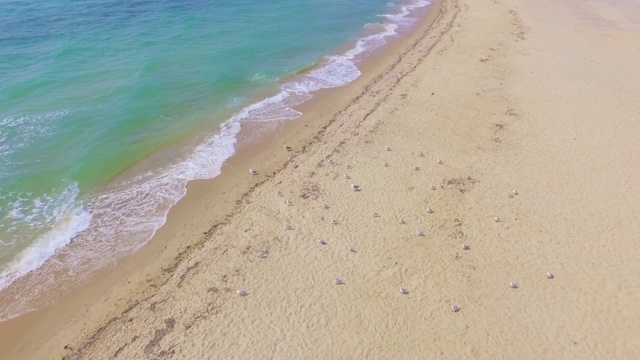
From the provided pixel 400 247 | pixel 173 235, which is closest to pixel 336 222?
pixel 400 247

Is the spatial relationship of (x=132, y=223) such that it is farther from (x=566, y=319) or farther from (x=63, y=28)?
(x=63, y=28)

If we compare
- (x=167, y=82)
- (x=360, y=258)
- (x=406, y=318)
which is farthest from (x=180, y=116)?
(x=406, y=318)

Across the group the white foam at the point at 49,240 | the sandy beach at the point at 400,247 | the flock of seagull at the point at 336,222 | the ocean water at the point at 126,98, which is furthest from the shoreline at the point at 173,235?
the white foam at the point at 49,240

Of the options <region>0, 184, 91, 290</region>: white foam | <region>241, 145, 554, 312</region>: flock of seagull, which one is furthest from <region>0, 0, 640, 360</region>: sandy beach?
<region>0, 184, 91, 290</region>: white foam

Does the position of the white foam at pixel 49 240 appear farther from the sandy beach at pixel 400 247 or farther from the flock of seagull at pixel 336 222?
the flock of seagull at pixel 336 222

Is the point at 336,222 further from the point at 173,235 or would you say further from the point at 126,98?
the point at 126,98
